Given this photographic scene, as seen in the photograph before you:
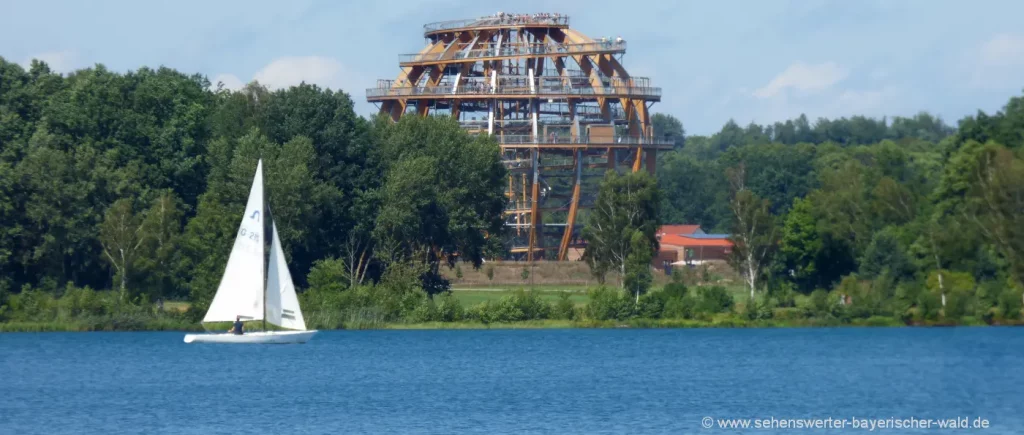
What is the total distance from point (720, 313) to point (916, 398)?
2658cm

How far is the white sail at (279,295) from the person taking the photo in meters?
58.2

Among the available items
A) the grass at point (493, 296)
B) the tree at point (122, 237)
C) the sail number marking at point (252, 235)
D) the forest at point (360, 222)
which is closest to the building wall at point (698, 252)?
the grass at point (493, 296)

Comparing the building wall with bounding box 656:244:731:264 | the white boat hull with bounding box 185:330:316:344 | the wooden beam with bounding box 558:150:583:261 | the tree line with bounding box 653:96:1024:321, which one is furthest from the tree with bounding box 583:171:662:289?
the building wall with bounding box 656:244:731:264

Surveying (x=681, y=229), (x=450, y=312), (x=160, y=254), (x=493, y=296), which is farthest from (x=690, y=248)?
(x=160, y=254)

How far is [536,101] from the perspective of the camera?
111 metres

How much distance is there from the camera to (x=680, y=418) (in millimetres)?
40500

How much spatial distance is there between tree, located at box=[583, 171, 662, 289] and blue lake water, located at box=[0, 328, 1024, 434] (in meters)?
→ 9.07

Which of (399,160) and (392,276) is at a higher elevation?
(399,160)

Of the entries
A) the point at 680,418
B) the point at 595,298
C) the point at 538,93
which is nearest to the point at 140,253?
the point at 595,298

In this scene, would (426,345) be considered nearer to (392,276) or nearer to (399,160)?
(392,276)

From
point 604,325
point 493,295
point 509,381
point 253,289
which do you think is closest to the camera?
point 509,381

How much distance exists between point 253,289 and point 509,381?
12.5 m

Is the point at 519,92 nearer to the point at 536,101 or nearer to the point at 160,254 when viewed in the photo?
the point at 536,101

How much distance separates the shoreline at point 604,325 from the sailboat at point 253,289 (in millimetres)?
10113
